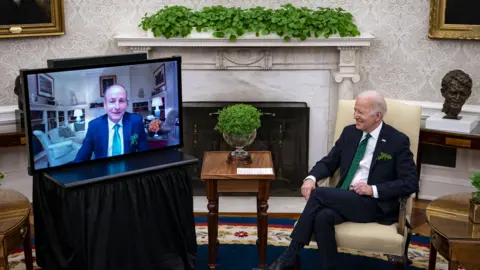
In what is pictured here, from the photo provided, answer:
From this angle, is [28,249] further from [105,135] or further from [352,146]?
[352,146]

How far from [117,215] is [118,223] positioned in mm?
53

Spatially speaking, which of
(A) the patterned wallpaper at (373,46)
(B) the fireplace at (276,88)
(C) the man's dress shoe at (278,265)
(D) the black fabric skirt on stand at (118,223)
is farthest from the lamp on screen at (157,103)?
(A) the patterned wallpaper at (373,46)

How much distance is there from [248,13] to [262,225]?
2126 mm

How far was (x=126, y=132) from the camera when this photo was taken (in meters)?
4.56

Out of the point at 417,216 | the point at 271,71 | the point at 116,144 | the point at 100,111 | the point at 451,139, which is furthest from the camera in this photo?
the point at 271,71

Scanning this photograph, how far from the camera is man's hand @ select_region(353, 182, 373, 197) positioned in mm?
4340

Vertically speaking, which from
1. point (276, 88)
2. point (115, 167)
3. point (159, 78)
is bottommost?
point (115, 167)

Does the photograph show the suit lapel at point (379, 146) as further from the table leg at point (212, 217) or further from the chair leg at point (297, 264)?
the table leg at point (212, 217)

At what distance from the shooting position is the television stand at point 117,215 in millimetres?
4285

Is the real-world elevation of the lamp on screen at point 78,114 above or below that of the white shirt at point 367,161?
above

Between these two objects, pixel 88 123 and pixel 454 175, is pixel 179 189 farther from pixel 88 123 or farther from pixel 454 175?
pixel 454 175

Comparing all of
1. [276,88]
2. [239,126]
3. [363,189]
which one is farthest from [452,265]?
[276,88]

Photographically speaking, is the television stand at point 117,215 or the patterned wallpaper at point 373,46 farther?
the patterned wallpaper at point 373,46

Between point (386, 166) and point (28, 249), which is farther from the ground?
point (386, 166)
